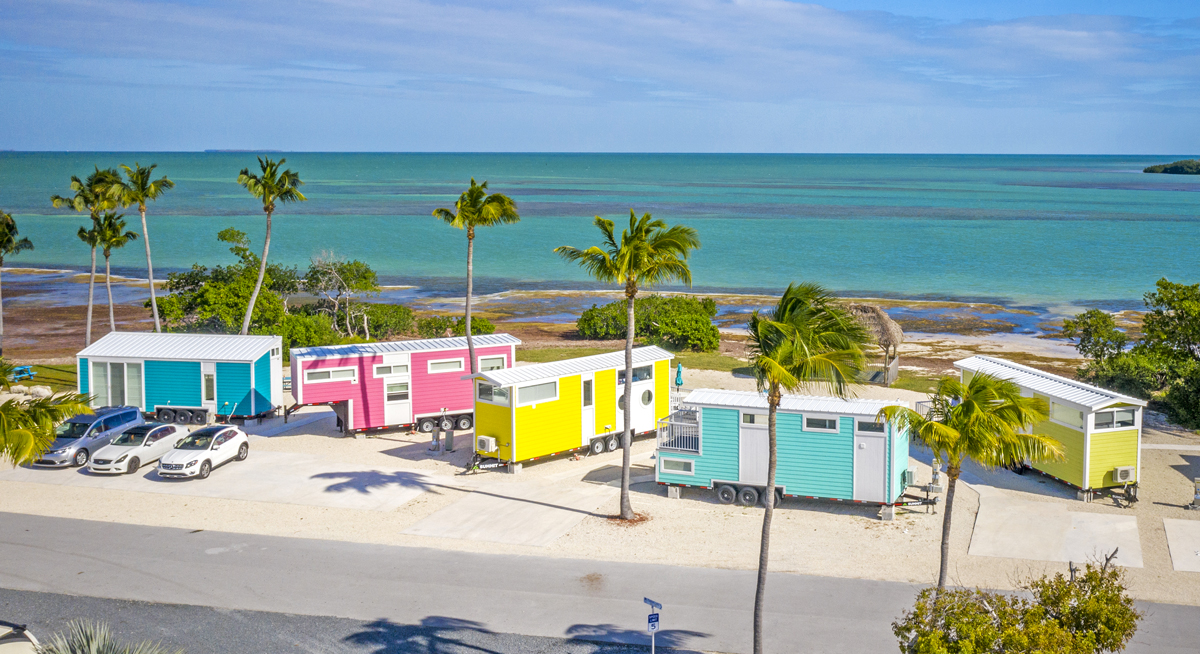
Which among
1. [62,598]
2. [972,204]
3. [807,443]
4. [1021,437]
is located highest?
[972,204]

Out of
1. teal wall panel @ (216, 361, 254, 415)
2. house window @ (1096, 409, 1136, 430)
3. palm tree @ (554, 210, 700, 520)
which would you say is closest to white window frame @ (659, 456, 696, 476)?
palm tree @ (554, 210, 700, 520)

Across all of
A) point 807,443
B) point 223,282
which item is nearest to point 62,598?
point 807,443

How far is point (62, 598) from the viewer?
49.3 ft

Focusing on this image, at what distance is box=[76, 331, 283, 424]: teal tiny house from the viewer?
26.7 meters

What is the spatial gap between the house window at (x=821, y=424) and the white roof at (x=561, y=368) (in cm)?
554

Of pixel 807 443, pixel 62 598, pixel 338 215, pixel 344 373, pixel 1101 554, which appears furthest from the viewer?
pixel 338 215

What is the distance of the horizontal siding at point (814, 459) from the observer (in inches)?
758

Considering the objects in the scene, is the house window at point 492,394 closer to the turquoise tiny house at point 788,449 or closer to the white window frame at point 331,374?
the turquoise tiny house at point 788,449

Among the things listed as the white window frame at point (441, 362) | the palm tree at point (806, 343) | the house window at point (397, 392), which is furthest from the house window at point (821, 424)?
the house window at point (397, 392)

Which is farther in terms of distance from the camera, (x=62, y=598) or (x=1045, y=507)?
(x=1045, y=507)

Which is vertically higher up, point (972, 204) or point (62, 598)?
point (972, 204)

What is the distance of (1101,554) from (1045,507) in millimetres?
2579

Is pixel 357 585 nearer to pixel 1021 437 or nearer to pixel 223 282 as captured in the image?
pixel 1021 437

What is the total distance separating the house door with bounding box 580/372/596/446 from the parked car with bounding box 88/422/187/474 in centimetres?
998
